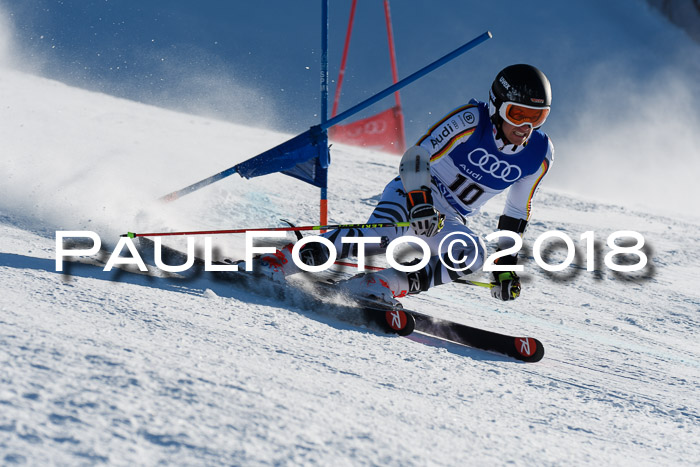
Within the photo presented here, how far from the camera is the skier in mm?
3207

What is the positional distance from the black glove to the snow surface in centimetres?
50

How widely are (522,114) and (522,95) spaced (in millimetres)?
91

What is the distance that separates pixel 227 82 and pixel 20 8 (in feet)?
14.4

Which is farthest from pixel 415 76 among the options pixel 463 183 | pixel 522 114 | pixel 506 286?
pixel 506 286

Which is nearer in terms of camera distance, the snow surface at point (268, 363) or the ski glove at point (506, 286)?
the snow surface at point (268, 363)

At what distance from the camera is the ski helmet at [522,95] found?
318 cm

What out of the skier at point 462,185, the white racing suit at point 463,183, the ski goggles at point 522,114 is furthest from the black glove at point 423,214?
the ski goggles at point 522,114

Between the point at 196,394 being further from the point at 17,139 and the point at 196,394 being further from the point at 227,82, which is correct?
the point at 227,82

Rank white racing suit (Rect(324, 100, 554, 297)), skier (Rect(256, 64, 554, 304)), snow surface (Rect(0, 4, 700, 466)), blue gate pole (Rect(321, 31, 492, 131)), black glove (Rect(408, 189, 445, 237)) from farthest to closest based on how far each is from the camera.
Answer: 1. blue gate pole (Rect(321, 31, 492, 131))
2. white racing suit (Rect(324, 100, 554, 297))
3. skier (Rect(256, 64, 554, 304))
4. black glove (Rect(408, 189, 445, 237))
5. snow surface (Rect(0, 4, 700, 466))

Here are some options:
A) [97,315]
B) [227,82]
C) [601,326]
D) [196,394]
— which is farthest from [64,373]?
[227,82]

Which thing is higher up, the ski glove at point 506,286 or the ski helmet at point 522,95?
the ski helmet at point 522,95

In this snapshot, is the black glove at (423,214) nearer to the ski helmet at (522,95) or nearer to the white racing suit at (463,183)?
the white racing suit at (463,183)

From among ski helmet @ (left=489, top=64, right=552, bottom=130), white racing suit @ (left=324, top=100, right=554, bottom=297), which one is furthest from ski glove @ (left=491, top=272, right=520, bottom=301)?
ski helmet @ (left=489, top=64, right=552, bottom=130)

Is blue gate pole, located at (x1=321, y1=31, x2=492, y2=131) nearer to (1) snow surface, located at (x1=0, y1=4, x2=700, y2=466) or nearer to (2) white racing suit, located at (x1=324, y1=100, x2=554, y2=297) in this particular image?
(2) white racing suit, located at (x1=324, y1=100, x2=554, y2=297)
